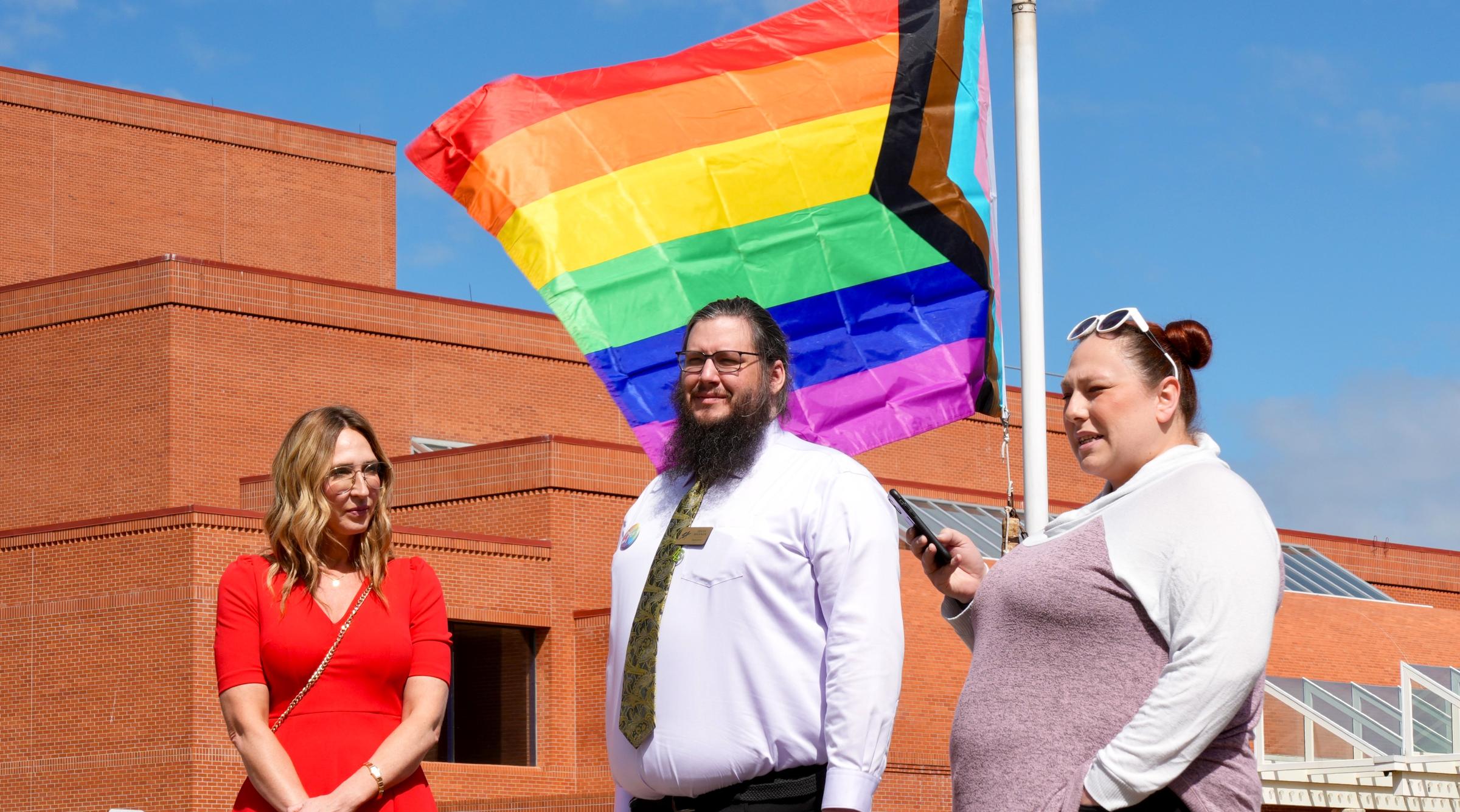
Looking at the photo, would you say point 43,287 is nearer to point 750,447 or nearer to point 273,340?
point 273,340

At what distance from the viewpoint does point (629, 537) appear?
5195mm

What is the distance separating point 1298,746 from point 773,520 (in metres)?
17.9

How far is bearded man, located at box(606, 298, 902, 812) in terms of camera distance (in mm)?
4711

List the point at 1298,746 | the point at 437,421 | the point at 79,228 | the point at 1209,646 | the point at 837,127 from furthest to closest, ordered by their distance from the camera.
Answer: the point at 79,228
the point at 437,421
the point at 1298,746
the point at 837,127
the point at 1209,646

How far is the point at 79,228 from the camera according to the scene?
38156 millimetres

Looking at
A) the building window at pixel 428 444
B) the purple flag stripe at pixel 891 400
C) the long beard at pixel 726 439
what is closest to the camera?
the long beard at pixel 726 439

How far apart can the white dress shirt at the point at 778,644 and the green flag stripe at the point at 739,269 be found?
300 cm

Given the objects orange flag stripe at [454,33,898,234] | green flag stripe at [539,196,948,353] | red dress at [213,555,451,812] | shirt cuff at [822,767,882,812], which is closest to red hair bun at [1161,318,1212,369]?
shirt cuff at [822,767,882,812]

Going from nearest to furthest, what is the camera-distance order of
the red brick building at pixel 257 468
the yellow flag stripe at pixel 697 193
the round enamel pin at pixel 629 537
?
the round enamel pin at pixel 629 537 → the yellow flag stripe at pixel 697 193 → the red brick building at pixel 257 468

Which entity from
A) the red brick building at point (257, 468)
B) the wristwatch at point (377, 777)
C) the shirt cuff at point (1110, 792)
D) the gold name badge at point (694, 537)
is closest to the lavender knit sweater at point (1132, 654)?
the shirt cuff at point (1110, 792)

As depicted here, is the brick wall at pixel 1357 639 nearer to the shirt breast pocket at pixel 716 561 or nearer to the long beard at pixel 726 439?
the long beard at pixel 726 439

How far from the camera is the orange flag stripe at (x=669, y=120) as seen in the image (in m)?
8.27

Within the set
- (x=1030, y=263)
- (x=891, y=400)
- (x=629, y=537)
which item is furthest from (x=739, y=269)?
(x=629, y=537)

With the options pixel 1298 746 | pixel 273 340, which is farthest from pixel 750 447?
pixel 273 340
